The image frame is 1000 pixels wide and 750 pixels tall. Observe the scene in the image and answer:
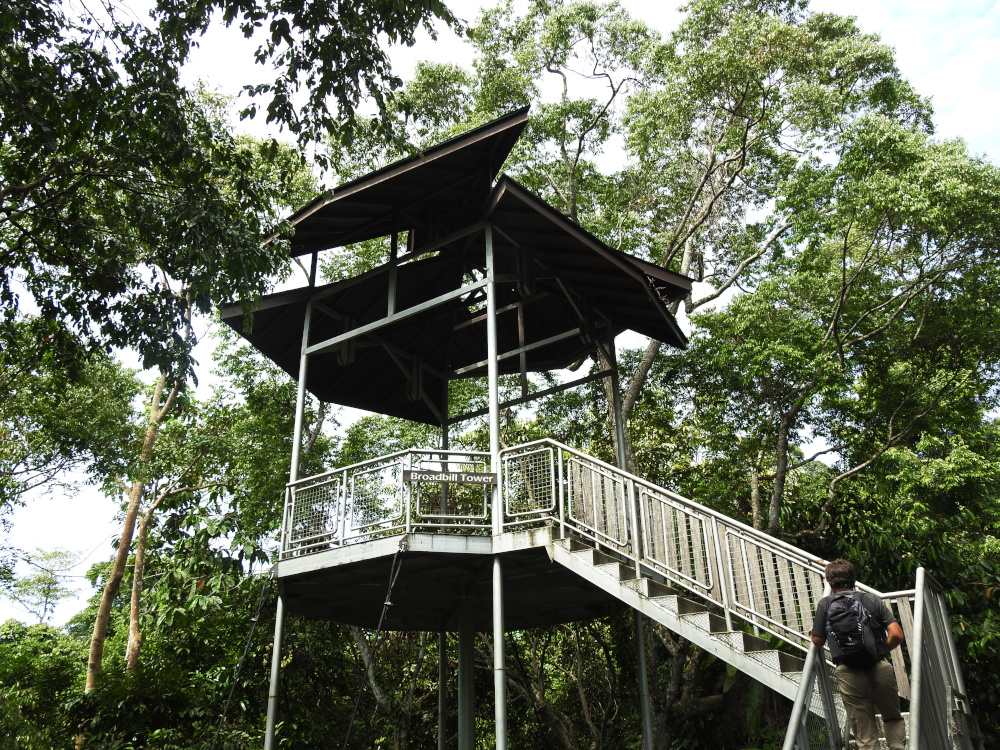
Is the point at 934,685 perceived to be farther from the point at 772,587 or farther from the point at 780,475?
the point at 780,475

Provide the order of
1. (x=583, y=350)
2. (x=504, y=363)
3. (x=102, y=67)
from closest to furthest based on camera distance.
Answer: (x=102, y=67) → (x=583, y=350) → (x=504, y=363)

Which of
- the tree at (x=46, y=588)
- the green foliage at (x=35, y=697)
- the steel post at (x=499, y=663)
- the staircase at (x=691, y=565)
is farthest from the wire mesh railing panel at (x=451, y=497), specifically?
the tree at (x=46, y=588)

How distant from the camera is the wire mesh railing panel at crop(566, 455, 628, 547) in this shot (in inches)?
323

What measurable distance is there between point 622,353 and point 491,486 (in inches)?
384

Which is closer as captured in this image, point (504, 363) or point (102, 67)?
point (102, 67)

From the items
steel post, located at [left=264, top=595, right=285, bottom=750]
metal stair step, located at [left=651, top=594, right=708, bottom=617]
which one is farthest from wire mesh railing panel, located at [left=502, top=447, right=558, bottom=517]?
steel post, located at [left=264, top=595, right=285, bottom=750]

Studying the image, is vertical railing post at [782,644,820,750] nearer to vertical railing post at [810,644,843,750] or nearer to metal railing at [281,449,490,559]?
vertical railing post at [810,644,843,750]

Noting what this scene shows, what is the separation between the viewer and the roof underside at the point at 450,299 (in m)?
9.99

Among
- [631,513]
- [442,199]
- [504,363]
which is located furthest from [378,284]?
[631,513]

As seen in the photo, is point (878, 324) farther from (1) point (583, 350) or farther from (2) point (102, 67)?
(2) point (102, 67)

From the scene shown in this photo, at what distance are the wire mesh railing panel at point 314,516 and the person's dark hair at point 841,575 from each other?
549cm

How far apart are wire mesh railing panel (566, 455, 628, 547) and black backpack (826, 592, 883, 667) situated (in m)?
2.96

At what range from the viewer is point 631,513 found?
8078 mm

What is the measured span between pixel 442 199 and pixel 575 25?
10.7 meters
